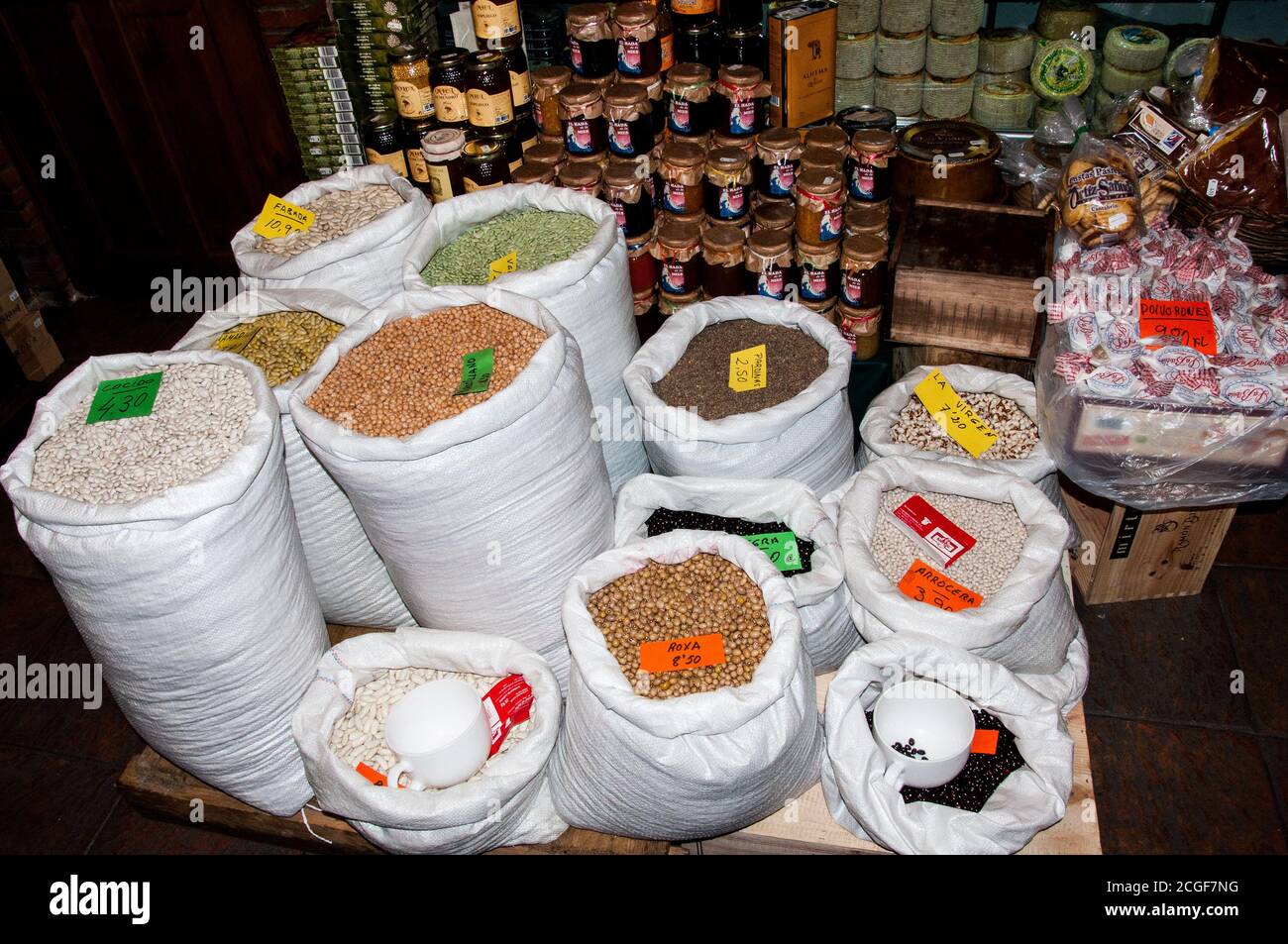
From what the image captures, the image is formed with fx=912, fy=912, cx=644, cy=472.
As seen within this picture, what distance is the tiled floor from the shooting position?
1.86m

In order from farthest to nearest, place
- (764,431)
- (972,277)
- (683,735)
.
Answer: (972,277) < (764,431) < (683,735)

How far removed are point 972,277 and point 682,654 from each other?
113cm

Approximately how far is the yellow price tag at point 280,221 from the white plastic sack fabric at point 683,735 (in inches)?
40.7

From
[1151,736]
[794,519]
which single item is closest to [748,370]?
[794,519]

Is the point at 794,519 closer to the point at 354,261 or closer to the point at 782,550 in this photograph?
the point at 782,550

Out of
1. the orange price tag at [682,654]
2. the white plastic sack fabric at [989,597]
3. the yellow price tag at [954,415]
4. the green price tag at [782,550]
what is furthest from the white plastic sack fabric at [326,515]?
the yellow price tag at [954,415]

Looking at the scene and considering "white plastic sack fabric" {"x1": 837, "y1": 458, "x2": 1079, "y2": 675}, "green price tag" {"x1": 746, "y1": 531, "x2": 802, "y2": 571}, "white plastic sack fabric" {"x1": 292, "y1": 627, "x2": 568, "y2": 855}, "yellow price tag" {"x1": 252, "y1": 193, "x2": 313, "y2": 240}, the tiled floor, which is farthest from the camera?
"yellow price tag" {"x1": 252, "y1": 193, "x2": 313, "y2": 240}

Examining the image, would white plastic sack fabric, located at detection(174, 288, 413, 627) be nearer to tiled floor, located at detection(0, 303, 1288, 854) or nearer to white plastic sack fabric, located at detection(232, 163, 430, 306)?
white plastic sack fabric, located at detection(232, 163, 430, 306)

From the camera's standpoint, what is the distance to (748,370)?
1938 mm

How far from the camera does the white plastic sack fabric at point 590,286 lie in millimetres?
1839

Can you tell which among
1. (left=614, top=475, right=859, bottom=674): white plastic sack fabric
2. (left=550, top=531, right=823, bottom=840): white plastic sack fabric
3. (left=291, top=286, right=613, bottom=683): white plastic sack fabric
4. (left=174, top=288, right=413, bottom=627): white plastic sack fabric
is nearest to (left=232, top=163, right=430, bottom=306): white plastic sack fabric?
(left=174, top=288, right=413, bottom=627): white plastic sack fabric

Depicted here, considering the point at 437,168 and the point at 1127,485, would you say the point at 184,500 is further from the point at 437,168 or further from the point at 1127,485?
the point at 1127,485

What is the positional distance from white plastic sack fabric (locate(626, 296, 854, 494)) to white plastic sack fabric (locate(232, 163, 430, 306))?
0.57m

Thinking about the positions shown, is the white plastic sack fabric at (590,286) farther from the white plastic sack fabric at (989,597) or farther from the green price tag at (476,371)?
the white plastic sack fabric at (989,597)
